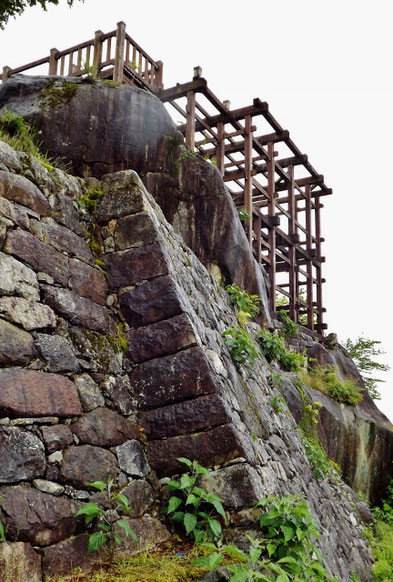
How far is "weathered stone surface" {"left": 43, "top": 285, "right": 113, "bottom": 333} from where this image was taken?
4.55 meters

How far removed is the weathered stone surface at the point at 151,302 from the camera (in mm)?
5066

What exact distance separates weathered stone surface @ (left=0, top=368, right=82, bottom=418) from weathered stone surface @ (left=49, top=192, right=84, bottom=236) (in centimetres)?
167

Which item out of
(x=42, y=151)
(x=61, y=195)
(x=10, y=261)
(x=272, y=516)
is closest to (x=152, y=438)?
(x=272, y=516)

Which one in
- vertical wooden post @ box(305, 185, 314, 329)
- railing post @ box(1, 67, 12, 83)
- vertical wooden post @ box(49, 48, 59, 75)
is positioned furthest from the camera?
vertical wooden post @ box(305, 185, 314, 329)

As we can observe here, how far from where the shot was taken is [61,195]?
5336 millimetres

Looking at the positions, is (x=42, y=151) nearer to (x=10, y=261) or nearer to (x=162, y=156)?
(x=162, y=156)

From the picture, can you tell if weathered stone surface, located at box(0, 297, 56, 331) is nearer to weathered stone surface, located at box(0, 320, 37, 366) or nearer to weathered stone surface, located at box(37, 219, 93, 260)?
weathered stone surface, located at box(0, 320, 37, 366)

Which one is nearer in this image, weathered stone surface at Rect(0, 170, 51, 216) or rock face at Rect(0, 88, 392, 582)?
rock face at Rect(0, 88, 392, 582)

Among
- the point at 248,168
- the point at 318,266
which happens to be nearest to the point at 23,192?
the point at 248,168

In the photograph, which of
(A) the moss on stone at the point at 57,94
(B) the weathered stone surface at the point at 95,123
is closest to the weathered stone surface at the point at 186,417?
(B) the weathered stone surface at the point at 95,123

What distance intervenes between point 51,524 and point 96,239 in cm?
285

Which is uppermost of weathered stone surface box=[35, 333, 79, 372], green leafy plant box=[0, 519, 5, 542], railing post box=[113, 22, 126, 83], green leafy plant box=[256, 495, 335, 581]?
railing post box=[113, 22, 126, 83]

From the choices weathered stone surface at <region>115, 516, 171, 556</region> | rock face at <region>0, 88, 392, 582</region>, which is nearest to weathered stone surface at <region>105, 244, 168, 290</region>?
rock face at <region>0, 88, 392, 582</region>

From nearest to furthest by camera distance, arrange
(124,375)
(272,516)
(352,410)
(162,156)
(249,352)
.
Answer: (272,516), (124,375), (249,352), (162,156), (352,410)
